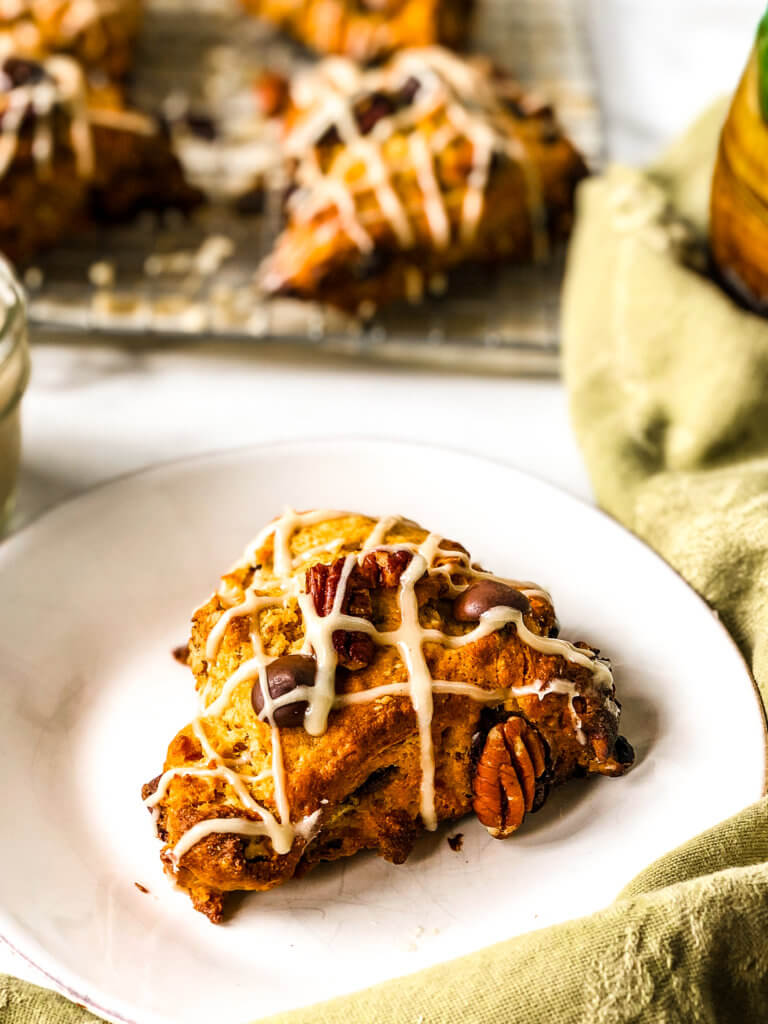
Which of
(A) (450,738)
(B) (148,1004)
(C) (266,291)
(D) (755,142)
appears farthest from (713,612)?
(C) (266,291)

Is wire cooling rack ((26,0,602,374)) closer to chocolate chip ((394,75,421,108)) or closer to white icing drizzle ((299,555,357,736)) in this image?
chocolate chip ((394,75,421,108))

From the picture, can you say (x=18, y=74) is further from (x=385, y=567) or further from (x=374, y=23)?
(x=385, y=567)

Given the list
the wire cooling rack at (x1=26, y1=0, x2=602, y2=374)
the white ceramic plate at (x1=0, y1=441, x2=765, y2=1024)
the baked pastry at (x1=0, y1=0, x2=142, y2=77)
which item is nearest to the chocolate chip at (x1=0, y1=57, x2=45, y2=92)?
→ the baked pastry at (x1=0, y1=0, x2=142, y2=77)

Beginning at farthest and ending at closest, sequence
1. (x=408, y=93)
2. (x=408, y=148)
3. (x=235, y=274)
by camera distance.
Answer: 1. (x=235, y=274)
2. (x=408, y=93)
3. (x=408, y=148)

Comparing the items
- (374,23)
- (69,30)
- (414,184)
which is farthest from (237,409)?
(374,23)

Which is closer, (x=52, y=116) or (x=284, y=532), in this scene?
(x=284, y=532)

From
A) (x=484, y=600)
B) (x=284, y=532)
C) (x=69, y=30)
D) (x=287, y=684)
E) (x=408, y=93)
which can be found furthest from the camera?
(x=69, y=30)
